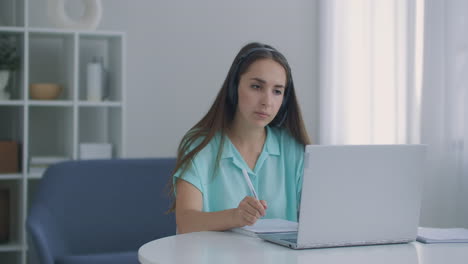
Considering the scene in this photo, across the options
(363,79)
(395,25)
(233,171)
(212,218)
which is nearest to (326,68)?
(363,79)

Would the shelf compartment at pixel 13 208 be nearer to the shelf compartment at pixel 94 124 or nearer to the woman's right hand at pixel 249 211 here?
the shelf compartment at pixel 94 124

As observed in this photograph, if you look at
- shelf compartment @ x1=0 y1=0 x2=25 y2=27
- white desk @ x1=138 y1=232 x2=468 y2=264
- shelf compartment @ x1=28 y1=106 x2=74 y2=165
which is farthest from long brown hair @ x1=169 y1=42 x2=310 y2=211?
shelf compartment @ x1=0 y1=0 x2=25 y2=27

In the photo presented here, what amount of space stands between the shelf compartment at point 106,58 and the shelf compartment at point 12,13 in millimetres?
342

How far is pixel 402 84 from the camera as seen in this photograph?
3.15m

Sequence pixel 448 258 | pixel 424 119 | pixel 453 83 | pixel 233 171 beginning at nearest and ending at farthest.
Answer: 1. pixel 448 258
2. pixel 233 171
3. pixel 453 83
4. pixel 424 119

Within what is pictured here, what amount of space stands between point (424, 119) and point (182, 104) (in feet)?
5.07

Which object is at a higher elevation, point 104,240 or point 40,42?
point 40,42

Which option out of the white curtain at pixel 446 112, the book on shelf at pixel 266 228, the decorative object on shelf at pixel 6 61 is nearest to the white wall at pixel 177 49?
the decorative object on shelf at pixel 6 61

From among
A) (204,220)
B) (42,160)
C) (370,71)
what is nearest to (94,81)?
(42,160)

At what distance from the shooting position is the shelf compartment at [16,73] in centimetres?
334

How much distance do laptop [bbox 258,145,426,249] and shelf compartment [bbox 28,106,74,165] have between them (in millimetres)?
2380

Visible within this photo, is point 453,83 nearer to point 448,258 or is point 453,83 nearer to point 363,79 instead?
point 363,79

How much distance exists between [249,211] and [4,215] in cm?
216

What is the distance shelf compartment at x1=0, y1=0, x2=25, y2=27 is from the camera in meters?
3.56
